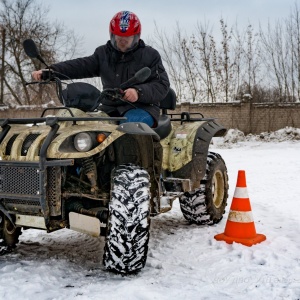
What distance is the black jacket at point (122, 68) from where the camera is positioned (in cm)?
460

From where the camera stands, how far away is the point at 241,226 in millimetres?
4805

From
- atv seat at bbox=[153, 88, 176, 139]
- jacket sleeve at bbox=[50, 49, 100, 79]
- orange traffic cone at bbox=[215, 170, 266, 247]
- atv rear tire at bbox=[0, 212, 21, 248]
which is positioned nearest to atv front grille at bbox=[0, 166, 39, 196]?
atv rear tire at bbox=[0, 212, 21, 248]

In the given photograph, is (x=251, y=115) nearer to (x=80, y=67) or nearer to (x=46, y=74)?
(x=80, y=67)

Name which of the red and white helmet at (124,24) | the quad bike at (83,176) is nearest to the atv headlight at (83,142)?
the quad bike at (83,176)

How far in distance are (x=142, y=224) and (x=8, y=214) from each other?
1.14 metres

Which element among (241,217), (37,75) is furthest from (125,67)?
(241,217)

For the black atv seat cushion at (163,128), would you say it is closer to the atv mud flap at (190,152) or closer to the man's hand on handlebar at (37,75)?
the atv mud flap at (190,152)

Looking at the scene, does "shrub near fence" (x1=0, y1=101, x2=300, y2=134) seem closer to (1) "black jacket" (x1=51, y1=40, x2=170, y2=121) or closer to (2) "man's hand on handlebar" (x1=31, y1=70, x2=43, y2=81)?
(1) "black jacket" (x1=51, y1=40, x2=170, y2=121)

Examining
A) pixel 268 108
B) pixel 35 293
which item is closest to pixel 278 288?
pixel 35 293

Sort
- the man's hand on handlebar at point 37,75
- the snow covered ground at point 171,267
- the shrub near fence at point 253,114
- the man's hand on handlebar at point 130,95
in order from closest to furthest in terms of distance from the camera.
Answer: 1. the snow covered ground at point 171,267
2. the man's hand on handlebar at point 130,95
3. the man's hand on handlebar at point 37,75
4. the shrub near fence at point 253,114

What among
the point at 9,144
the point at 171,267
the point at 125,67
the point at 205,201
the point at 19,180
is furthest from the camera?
the point at 205,201

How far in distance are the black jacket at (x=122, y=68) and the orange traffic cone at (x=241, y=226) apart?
129 cm

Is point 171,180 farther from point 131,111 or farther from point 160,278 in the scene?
point 160,278

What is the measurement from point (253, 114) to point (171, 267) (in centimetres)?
2425
